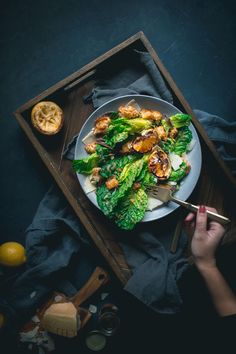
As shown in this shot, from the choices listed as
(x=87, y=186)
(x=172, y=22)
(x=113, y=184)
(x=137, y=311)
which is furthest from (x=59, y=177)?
(x=172, y=22)

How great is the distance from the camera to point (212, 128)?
261 cm

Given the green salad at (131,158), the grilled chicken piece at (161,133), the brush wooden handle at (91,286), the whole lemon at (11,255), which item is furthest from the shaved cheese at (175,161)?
the whole lemon at (11,255)

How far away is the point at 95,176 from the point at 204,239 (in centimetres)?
79

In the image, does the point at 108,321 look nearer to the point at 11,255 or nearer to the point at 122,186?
the point at 11,255

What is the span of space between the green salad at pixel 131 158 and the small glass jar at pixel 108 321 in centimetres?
77

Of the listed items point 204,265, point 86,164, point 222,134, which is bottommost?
point 204,265

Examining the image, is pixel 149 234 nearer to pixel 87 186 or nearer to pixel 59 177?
pixel 87 186

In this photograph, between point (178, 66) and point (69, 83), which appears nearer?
point (69, 83)

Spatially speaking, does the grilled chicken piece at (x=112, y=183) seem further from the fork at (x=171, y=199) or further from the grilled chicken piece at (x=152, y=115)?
the grilled chicken piece at (x=152, y=115)

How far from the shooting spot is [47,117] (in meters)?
2.35

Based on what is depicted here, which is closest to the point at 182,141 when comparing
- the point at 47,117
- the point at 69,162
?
the point at 69,162

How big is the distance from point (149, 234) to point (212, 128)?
36.2 inches

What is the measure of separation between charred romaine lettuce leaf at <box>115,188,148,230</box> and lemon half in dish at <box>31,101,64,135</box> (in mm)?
654

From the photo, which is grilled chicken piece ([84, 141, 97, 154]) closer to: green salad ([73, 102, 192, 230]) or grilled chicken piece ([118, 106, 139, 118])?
green salad ([73, 102, 192, 230])
